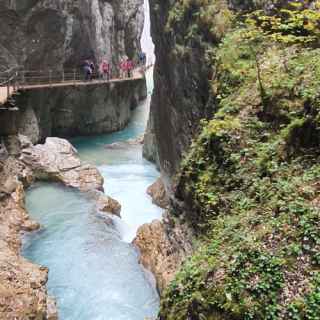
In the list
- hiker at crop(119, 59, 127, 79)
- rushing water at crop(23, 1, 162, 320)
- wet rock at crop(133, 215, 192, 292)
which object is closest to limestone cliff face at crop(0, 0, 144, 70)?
hiker at crop(119, 59, 127, 79)

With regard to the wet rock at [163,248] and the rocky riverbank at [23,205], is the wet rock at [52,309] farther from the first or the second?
the wet rock at [163,248]

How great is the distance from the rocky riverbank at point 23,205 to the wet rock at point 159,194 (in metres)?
2.04

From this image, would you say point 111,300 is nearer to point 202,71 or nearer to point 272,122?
point 272,122

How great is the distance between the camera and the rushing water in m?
11.1

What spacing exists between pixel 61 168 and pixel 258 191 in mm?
14838

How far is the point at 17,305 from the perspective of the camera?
953cm

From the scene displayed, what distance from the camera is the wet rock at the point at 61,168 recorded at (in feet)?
64.5

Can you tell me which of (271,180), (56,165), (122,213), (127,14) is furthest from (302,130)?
(127,14)

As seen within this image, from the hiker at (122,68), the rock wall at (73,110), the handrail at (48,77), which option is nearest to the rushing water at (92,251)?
the rock wall at (73,110)

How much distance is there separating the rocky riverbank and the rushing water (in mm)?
505

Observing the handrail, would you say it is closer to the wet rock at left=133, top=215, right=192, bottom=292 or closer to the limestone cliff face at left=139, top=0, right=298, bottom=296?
the limestone cliff face at left=139, top=0, right=298, bottom=296

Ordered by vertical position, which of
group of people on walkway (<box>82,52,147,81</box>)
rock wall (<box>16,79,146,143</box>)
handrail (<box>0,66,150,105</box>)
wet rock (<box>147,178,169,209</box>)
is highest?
group of people on walkway (<box>82,52,147,81</box>)

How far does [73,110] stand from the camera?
31.6 m

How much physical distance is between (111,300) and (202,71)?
23.6 ft
